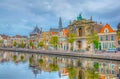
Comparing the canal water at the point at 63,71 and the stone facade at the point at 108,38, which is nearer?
the canal water at the point at 63,71

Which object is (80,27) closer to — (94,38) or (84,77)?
(94,38)

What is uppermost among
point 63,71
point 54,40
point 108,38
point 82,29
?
point 82,29

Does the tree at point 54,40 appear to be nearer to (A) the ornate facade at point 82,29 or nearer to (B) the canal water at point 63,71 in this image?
(A) the ornate facade at point 82,29

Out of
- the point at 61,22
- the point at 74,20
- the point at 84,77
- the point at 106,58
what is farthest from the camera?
the point at 61,22

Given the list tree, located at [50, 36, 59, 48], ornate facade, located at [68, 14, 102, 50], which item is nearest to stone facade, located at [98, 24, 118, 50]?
ornate facade, located at [68, 14, 102, 50]

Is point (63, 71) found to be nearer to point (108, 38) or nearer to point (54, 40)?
point (108, 38)

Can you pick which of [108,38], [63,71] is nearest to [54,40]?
[108,38]

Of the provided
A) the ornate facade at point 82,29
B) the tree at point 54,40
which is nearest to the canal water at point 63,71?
the ornate facade at point 82,29

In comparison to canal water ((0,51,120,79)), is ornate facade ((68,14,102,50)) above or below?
above

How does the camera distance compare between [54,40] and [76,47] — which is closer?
[76,47]

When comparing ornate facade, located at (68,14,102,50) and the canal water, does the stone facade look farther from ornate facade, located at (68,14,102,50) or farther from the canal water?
the canal water

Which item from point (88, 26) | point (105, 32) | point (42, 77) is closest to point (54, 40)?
point (88, 26)

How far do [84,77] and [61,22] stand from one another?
108 metres

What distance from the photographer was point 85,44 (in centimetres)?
7931
